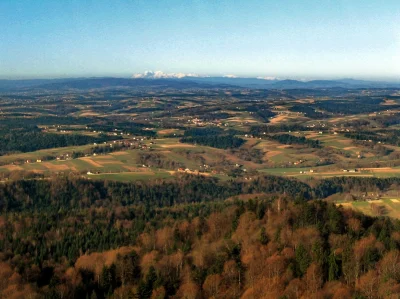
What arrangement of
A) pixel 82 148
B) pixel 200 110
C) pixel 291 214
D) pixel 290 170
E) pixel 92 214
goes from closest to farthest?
pixel 291 214 < pixel 92 214 < pixel 290 170 < pixel 82 148 < pixel 200 110

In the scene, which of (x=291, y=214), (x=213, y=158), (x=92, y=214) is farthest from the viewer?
(x=213, y=158)

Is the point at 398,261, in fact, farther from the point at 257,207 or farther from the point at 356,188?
the point at 356,188

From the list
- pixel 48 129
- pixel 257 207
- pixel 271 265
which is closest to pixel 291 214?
pixel 257 207

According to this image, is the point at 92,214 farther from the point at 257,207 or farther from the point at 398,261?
the point at 398,261

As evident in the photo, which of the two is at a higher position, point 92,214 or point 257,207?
point 257,207

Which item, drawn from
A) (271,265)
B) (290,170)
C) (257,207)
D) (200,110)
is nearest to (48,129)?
(200,110)

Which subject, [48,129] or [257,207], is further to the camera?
[48,129]
